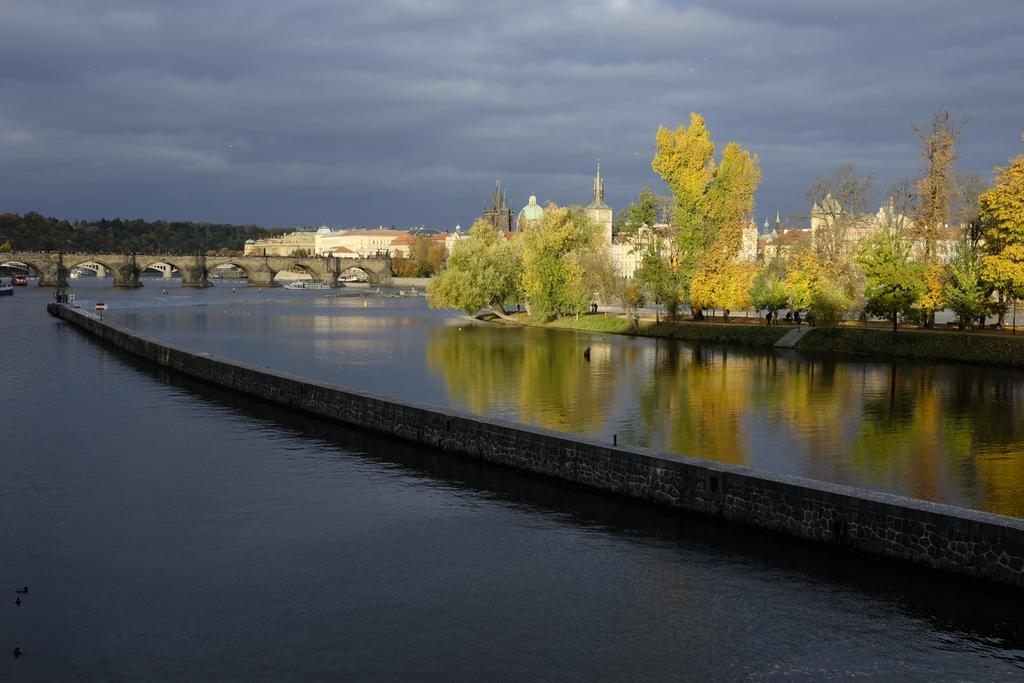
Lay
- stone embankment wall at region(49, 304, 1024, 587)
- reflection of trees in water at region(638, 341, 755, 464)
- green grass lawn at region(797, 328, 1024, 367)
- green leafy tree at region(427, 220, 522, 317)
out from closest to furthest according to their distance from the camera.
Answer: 1. stone embankment wall at region(49, 304, 1024, 587)
2. reflection of trees in water at region(638, 341, 755, 464)
3. green grass lawn at region(797, 328, 1024, 367)
4. green leafy tree at region(427, 220, 522, 317)

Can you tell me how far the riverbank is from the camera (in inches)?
2179

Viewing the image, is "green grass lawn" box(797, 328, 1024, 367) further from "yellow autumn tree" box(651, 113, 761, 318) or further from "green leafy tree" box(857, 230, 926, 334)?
"yellow autumn tree" box(651, 113, 761, 318)

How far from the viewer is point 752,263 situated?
81375 mm

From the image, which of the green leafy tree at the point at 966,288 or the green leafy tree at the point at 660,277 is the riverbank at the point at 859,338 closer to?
the green leafy tree at the point at 966,288

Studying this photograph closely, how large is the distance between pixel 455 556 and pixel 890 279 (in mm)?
49920

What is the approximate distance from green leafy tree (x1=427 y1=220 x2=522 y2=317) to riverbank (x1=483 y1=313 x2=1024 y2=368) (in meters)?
10.3

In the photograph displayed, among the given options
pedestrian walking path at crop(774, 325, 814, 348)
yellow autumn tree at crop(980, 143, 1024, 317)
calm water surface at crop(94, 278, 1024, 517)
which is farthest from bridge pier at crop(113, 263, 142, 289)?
yellow autumn tree at crop(980, 143, 1024, 317)

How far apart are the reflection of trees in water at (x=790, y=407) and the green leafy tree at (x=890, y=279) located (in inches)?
278

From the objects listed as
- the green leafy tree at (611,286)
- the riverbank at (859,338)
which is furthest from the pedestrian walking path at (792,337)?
the green leafy tree at (611,286)

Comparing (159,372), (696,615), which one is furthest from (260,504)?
(159,372)

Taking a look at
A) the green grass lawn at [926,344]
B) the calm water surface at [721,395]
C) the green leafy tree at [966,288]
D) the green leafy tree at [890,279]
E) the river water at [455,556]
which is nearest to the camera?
the river water at [455,556]

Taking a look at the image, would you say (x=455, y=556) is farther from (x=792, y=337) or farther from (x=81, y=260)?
(x=81, y=260)

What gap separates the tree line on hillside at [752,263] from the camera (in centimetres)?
6084

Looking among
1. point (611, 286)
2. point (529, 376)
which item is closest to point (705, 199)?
point (611, 286)
